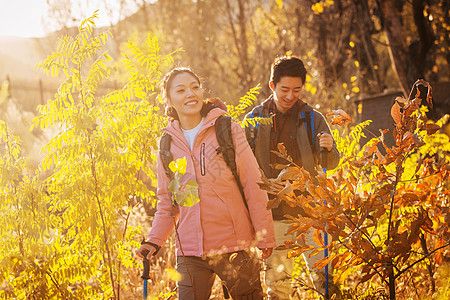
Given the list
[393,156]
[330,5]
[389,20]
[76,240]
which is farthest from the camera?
[330,5]

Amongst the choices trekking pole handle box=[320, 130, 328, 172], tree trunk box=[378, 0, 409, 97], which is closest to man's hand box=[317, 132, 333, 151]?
trekking pole handle box=[320, 130, 328, 172]

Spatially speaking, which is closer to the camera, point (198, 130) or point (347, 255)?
point (347, 255)

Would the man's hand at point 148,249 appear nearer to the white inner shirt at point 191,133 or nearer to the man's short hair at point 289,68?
the white inner shirt at point 191,133

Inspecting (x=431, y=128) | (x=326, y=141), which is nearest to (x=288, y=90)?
(x=326, y=141)

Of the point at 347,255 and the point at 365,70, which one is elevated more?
the point at 365,70

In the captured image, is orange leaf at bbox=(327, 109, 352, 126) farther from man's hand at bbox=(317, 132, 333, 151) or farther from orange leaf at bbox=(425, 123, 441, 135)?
man's hand at bbox=(317, 132, 333, 151)

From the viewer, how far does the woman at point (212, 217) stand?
106 inches

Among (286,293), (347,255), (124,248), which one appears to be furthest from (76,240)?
(347,255)

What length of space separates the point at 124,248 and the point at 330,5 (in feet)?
42.4

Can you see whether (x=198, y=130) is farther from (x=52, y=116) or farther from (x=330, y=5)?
(x=330, y=5)

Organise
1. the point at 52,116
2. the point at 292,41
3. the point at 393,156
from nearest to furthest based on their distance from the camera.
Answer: the point at 393,156 → the point at 52,116 → the point at 292,41

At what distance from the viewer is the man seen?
3.30 metres

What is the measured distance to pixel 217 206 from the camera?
8.92 ft

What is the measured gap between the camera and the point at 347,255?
2268 millimetres
